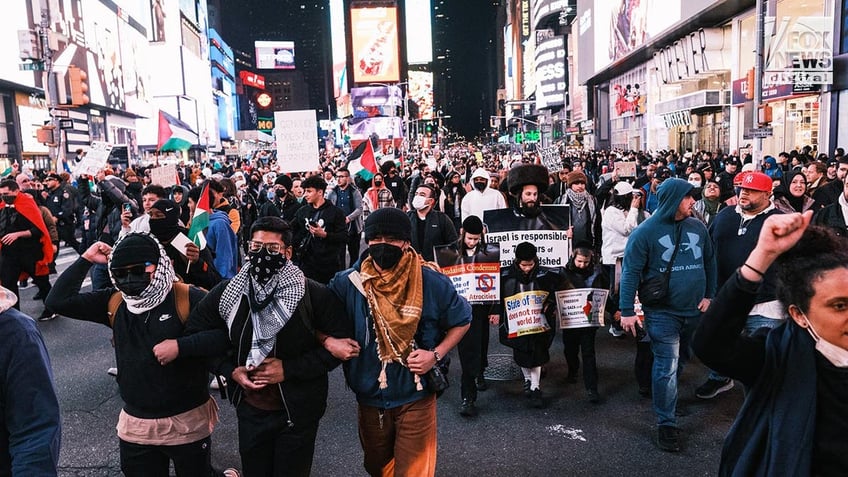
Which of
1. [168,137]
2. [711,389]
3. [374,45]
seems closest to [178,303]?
[711,389]

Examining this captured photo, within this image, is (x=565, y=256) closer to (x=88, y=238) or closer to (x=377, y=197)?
(x=377, y=197)

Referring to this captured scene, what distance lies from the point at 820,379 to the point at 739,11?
33.6 metres

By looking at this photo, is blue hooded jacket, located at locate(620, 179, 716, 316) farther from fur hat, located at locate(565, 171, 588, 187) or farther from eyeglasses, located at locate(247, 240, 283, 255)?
fur hat, located at locate(565, 171, 588, 187)

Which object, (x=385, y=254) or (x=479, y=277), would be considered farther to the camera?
(x=479, y=277)

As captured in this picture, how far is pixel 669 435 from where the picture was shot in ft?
17.1

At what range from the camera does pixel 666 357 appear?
526cm

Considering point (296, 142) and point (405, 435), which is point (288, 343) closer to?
point (405, 435)

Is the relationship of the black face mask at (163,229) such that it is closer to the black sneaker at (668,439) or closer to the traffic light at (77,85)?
the black sneaker at (668,439)

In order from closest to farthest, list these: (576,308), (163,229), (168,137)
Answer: (163,229), (576,308), (168,137)

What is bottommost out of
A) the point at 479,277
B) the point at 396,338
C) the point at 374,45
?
the point at 479,277

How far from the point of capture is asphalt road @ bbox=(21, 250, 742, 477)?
5.04m

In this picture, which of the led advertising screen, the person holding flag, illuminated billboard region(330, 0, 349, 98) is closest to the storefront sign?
the person holding flag

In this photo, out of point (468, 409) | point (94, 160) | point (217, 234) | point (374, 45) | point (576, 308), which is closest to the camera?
point (468, 409)

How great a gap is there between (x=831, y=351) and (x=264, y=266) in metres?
2.42
